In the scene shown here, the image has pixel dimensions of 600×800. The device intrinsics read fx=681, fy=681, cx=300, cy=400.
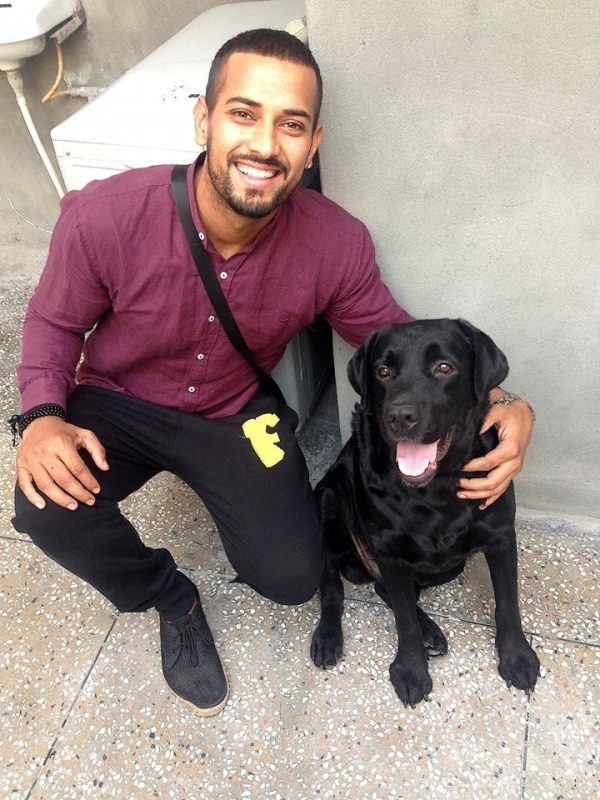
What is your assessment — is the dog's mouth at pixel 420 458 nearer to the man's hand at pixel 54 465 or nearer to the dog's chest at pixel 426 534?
the dog's chest at pixel 426 534

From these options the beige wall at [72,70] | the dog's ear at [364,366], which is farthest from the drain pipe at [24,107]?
the dog's ear at [364,366]

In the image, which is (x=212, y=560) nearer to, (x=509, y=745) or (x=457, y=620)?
(x=457, y=620)

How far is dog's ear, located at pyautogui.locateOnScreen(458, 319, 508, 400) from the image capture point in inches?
67.2

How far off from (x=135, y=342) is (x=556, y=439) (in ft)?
4.65

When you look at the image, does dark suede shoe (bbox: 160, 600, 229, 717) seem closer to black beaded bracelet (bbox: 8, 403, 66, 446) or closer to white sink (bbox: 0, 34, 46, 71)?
black beaded bracelet (bbox: 8, 403, 66, 446)

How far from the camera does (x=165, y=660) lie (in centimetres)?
210

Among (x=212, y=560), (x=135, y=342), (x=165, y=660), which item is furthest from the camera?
(x=212, y=560)

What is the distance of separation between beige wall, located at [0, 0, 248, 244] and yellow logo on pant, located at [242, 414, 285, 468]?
206 cm

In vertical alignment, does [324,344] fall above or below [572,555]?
above

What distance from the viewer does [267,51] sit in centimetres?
162

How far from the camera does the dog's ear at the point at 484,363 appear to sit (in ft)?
5.60

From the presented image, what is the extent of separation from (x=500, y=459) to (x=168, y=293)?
3.26ft

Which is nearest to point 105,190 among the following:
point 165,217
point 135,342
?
point 165,217

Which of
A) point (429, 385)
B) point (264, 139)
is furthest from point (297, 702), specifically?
point (264, 139)
